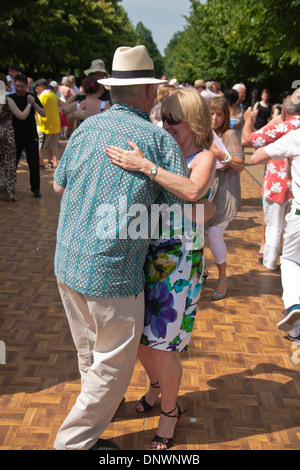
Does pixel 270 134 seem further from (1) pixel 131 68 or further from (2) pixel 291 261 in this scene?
(1) pixel 131 68

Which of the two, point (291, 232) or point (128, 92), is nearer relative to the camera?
point (128, 92)

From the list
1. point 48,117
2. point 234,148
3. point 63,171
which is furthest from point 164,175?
point 48,117

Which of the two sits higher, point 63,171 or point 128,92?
point 128,92

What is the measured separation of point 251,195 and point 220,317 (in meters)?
6.23

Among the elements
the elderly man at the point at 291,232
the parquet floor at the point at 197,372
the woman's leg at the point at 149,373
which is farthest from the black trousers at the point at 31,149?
the woman's leg at the point at 149,373

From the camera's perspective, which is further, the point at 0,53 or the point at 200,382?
the point at 0,53

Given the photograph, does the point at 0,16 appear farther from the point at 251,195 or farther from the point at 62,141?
the point at 251,195

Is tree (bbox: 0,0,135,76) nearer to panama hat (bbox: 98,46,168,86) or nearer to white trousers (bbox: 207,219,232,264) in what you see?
white trousers (bbox: 207,219,232,264)

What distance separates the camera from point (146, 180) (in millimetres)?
2369

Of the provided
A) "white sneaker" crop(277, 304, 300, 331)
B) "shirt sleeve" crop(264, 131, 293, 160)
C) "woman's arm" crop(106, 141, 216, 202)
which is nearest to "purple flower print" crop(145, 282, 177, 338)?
"woman's arm" crop(106, 141, 216, 202)

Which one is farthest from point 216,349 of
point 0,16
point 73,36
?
point 73,36

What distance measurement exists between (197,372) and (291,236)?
1.36m

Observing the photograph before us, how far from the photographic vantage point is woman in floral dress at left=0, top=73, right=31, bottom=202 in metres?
8.10

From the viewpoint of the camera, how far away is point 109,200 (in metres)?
2.33
